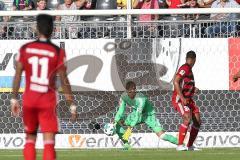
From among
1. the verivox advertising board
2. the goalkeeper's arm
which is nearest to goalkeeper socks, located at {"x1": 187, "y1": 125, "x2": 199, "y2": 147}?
the verivox advertising board

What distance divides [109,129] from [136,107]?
0.67m

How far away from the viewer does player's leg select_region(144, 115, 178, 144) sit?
54.8 feet

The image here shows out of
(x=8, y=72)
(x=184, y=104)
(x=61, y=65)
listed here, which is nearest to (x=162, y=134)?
(x=184, y=104)

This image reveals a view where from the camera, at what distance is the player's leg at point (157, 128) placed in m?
16.7

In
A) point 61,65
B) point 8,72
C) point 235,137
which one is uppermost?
point 61,65

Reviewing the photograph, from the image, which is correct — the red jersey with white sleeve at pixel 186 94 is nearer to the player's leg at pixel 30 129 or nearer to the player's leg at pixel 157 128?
the player's leg at pixel 157 128

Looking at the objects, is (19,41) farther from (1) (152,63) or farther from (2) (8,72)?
(1) (152,63)

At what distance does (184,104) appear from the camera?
1630 cm

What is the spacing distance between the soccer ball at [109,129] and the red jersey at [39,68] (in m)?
7.18

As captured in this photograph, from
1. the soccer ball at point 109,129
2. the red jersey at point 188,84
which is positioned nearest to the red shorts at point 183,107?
the red jersey at point 188,84

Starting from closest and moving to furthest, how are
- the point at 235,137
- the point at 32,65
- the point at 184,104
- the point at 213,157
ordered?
the point at 32,65 < the point at 213,157 < the point at 184,104 < the point at 235,137

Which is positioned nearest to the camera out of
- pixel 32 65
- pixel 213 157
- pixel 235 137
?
pixel 32 65

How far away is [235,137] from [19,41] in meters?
4.63

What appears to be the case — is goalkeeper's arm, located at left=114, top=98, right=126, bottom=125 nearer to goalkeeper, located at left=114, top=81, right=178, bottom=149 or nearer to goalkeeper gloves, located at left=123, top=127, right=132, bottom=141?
goalkeeper, located at left=114, top=81, right=178, bottom=149
